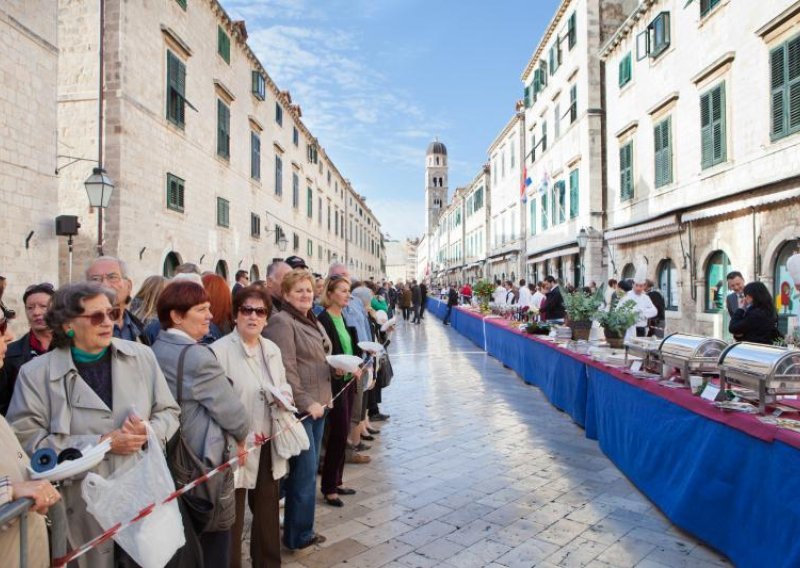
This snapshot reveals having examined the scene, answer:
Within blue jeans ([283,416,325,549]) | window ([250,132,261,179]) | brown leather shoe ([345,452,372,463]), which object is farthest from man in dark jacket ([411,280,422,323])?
blue jeans ([283,416,325,549])

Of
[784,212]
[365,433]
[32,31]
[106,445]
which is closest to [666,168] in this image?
[784,212]

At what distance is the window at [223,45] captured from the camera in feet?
53.6

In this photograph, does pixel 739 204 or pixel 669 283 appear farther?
pixel 669 283

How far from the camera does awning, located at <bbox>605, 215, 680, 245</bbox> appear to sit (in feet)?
44.5

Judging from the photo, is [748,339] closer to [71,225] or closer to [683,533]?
[683,533]

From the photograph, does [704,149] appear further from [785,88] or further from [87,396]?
[87,396]

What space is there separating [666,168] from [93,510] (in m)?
15.2

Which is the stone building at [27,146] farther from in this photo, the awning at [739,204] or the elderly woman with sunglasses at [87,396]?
A: the awning at [739,204]

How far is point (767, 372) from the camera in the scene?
3.27 metres

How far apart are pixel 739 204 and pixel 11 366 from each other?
1241cm

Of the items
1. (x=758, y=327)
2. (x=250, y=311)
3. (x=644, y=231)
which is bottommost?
(x=758, y=327)

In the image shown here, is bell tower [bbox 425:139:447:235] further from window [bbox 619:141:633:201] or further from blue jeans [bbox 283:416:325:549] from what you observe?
blue jeans [bbox 283:416:325:549]

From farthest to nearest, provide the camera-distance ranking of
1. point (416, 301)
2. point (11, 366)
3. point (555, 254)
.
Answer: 1. point (416, 301)
2. point (555, 254)
3. point (11, 366)

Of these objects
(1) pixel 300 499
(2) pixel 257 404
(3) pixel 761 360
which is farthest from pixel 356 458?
(3) pixel 761 360
